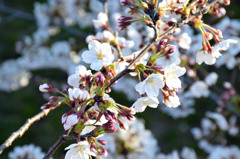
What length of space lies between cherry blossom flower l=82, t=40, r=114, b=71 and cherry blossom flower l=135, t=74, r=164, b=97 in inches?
6.5

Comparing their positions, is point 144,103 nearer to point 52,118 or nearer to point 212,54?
point 212,54

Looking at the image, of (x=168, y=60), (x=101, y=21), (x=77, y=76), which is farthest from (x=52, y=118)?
(x=77, y=76)

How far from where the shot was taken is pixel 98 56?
1247 millimetres

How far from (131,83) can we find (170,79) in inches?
120

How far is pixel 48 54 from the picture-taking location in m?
3.65

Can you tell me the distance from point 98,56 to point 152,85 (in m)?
0.26

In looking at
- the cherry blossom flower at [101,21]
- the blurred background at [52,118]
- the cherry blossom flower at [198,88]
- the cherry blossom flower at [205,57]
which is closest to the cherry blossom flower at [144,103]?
the cherry blossom flower at [205,57]

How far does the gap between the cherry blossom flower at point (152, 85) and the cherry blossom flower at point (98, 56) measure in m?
0.17

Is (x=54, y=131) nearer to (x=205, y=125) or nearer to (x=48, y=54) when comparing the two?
(x=48, y=54)

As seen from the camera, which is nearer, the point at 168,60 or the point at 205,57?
the point at 205,57

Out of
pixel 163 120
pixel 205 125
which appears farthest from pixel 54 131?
pixel 205 125

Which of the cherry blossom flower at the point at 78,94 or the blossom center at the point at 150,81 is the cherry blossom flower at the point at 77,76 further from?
the blossom center at the point at 150,81

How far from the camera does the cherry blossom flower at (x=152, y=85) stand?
112 centimetres

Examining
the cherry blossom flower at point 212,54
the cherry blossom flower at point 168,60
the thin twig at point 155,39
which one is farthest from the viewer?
the cherry blossom flower at point 168,60
